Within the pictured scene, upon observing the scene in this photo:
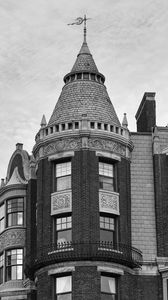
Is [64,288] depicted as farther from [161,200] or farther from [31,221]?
[161,200]

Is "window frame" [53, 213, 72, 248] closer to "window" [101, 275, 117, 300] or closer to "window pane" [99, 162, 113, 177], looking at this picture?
"window" [101, 275, 117, 300]

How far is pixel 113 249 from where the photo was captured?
59.1 meters

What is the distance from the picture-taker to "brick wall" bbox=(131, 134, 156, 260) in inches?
2445

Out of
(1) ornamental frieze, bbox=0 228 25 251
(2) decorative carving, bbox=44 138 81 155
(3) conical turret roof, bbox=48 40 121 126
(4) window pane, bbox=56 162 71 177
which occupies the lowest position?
(1) ornamental frieze, bbox=0 228 25 251

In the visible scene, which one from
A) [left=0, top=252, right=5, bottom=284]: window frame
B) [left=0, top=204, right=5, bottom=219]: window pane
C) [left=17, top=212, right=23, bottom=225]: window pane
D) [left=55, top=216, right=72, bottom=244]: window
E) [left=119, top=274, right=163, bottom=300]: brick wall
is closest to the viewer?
[left=119, top=274, right=163, bottom=300]: brick wall

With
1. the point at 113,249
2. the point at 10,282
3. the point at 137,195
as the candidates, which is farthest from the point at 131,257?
the point at 10,282

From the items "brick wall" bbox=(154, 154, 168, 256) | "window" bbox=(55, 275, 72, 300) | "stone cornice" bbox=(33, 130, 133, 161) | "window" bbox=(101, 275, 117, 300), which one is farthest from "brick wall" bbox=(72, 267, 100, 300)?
"stone cornice" bbox=(33, 130, 133, 161)

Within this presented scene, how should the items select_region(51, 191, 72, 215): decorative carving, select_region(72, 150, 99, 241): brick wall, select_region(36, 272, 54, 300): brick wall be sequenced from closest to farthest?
select_region(36, 272, 54, 300): brick wall < select_region(72, 150, 99, 241): brick wall < select_region(51, 191, 72, 215): decorative carving

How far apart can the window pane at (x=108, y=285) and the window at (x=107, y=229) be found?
8.47ft

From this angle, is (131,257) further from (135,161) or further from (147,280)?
(135,161)

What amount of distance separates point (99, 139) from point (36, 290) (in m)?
11.3

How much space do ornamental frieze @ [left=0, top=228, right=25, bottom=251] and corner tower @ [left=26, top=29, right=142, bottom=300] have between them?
1.10m

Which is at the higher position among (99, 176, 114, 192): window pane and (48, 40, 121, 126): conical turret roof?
(48, 40, 121, 126): conical turret roof

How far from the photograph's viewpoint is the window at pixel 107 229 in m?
59.8
